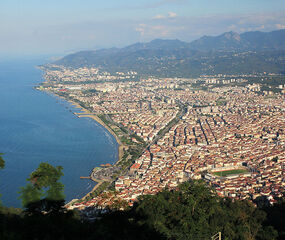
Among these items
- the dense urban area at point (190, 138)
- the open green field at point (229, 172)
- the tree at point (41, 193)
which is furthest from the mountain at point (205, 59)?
the tree at point (41, 193)

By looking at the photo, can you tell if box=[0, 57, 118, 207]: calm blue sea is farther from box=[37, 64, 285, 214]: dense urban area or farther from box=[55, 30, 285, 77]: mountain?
box=[55, 30, 285, 77]: mountain

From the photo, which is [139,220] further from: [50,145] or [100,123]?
[100,123]

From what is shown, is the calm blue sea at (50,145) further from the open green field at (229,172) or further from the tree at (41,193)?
the tree at (41,193)

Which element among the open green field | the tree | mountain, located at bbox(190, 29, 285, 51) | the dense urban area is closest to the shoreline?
the dense urban area

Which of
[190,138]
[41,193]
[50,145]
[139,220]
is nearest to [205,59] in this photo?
[190,138]

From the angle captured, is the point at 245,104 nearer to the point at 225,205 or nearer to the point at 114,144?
the point at 114,144
